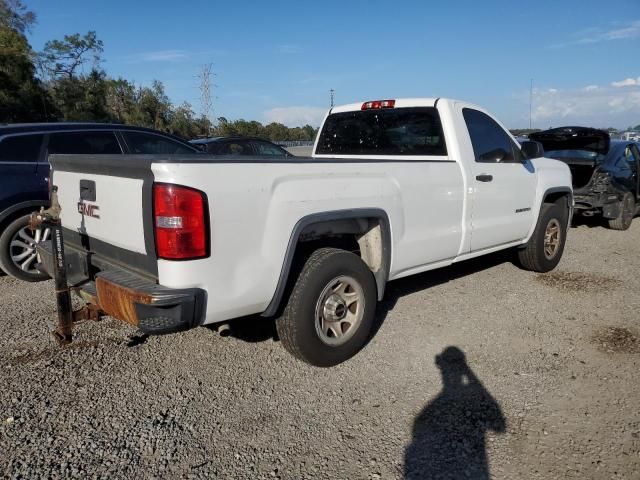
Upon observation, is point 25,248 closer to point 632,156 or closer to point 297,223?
point 297,223

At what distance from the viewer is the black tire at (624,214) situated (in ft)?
28.5

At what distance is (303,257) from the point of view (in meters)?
3.40

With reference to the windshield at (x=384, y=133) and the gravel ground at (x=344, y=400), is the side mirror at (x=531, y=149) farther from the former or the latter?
the gravel ground at (x=344, y=400)

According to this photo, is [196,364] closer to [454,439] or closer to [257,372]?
[257,372]

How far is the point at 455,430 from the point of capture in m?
2.73

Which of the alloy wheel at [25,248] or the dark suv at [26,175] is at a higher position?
the dark suv at [26,175]

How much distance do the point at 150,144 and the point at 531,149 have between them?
4.56 metres

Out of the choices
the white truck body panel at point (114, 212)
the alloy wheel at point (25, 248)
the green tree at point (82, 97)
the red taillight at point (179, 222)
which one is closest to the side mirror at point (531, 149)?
the red taillight at point (179, 222)

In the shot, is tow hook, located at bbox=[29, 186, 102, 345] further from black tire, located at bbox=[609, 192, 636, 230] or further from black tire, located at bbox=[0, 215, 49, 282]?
black tire, located at bbox=[609, 192, 636, 230]

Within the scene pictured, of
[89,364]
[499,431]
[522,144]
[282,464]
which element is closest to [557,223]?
[522,144]

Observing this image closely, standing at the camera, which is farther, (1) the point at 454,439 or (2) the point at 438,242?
(2) the point at 438,242

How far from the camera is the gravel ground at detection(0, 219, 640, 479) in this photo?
2482 mm

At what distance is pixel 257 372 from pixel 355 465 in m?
1.16

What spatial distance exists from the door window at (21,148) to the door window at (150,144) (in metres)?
1.01
